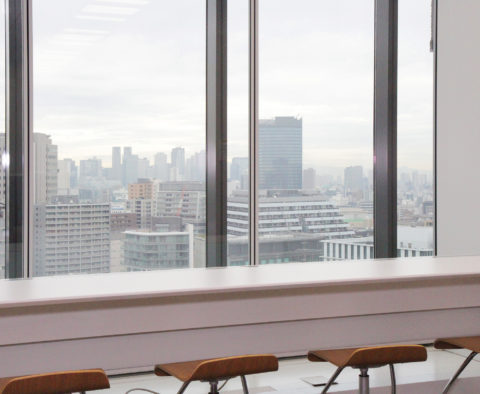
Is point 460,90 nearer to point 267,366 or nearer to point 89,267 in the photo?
point 89,267

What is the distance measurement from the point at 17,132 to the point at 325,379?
2340 millimetres

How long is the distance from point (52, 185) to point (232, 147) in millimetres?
1246

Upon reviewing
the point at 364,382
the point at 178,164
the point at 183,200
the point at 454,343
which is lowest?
the point at 364,382

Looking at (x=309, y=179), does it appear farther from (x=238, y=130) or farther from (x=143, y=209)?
(x=143, y=209)

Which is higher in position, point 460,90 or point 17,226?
point 460,90

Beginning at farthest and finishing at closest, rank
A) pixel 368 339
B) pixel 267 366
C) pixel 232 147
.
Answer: pixel 232 147 < pixel 368 339 < pixel 267 366

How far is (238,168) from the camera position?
4.89 metres

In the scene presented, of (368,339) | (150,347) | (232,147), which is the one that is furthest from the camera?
(232,147)

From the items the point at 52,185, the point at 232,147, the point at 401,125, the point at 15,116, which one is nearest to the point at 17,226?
the point at 52,185

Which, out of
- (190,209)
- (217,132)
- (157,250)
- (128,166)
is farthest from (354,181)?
(128,166)

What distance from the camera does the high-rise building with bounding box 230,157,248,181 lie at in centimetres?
489

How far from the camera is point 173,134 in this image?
475 cm

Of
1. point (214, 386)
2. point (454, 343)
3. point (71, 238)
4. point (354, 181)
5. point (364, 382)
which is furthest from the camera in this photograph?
point (354, 181)

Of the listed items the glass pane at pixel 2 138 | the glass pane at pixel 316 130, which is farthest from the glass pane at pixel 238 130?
the glass pane at pixel 2 138
